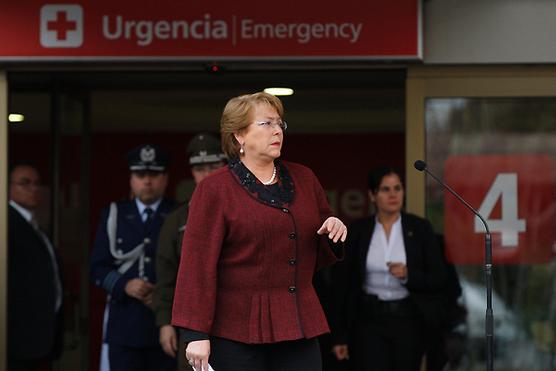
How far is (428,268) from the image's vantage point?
6934 millimetres

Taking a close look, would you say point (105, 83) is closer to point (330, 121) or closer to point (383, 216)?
point (330, 121)

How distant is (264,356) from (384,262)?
248cm

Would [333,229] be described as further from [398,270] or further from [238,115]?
[398,270]

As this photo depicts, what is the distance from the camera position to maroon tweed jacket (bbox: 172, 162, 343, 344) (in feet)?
14.6

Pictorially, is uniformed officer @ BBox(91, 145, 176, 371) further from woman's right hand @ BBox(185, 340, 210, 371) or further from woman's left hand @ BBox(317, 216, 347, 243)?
woman's left hand @ BBox(317, 216, 347, 243)

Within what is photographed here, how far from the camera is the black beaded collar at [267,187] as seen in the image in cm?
454

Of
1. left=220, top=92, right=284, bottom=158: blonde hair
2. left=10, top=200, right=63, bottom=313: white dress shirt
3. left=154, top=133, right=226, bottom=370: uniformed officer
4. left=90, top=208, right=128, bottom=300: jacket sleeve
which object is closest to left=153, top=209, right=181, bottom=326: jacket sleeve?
left=154, top=133, right=226, bottom=370: uniformed officer

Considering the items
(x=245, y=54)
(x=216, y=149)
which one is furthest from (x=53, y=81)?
(x=216, y=149)

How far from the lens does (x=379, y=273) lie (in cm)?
691

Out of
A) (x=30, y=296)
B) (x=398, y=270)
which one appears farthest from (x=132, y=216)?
(x=398, y=270)

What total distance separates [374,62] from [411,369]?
5.85 ft

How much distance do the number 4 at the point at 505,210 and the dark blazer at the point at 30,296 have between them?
8.91ft

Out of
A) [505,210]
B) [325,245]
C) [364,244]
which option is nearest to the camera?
[325,245]

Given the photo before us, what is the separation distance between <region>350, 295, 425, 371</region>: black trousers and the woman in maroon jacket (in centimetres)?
228
